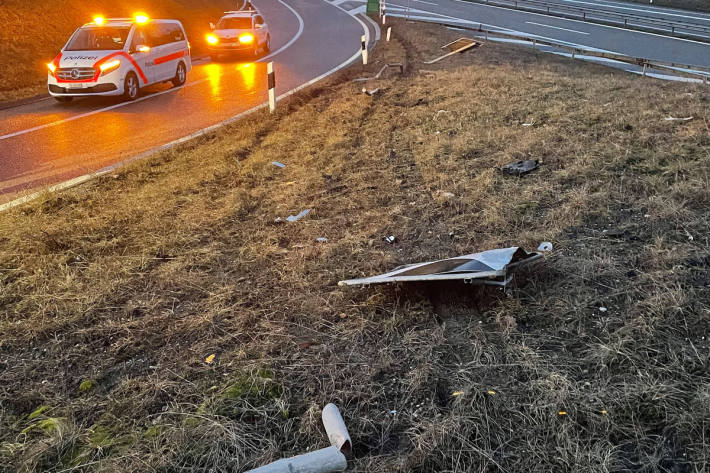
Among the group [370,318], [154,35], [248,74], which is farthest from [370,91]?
[370,318]

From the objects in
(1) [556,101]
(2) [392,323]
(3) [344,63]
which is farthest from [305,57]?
(2) [392,323]

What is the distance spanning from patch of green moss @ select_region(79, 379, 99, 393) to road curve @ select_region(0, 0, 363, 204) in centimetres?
455

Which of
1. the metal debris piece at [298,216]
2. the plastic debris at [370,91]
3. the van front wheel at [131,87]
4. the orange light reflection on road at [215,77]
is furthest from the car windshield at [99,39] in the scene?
the metal debris piece at [298,216]

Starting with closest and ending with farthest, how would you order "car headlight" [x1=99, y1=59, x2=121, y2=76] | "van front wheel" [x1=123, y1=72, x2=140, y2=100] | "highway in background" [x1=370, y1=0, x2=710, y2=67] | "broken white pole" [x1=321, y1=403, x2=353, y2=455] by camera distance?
"broken white pole" [x1=321, y1=403, x2=353, y2=455], "car headlight" [x1=99, y1=59, x2=121, y2=76], "van front wheel" [x1=123, y1=72, x2=140, y2=100], "highway in background" [x1=370, y1=0, x2=710, y2=67]

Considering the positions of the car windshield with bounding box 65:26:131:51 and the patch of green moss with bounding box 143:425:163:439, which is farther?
the car windshield with bounding box 65:26:131:51

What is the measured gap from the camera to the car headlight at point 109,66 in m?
11.9

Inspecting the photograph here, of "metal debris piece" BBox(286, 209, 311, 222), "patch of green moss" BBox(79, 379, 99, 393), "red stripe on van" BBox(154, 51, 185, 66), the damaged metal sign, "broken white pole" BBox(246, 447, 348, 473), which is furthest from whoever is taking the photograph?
"red stripe on van" BBox(154, 51, 185, 66)

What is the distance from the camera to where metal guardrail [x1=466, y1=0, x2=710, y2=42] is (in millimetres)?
24812

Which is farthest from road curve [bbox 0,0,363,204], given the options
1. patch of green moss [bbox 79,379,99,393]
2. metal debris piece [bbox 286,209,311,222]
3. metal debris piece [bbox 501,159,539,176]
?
metal debris piece [bbox 501,159,539,176]

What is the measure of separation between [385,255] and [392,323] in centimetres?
112

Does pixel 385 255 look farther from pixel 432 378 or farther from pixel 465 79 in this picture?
pixel 465 79

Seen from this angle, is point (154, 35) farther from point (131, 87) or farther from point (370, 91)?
point (370, 91)

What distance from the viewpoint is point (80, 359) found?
3410 mm

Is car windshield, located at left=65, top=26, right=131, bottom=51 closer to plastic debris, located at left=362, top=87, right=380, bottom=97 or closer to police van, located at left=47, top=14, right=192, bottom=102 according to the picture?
police van, located at left=47, top=14, right=192, bottom=102
